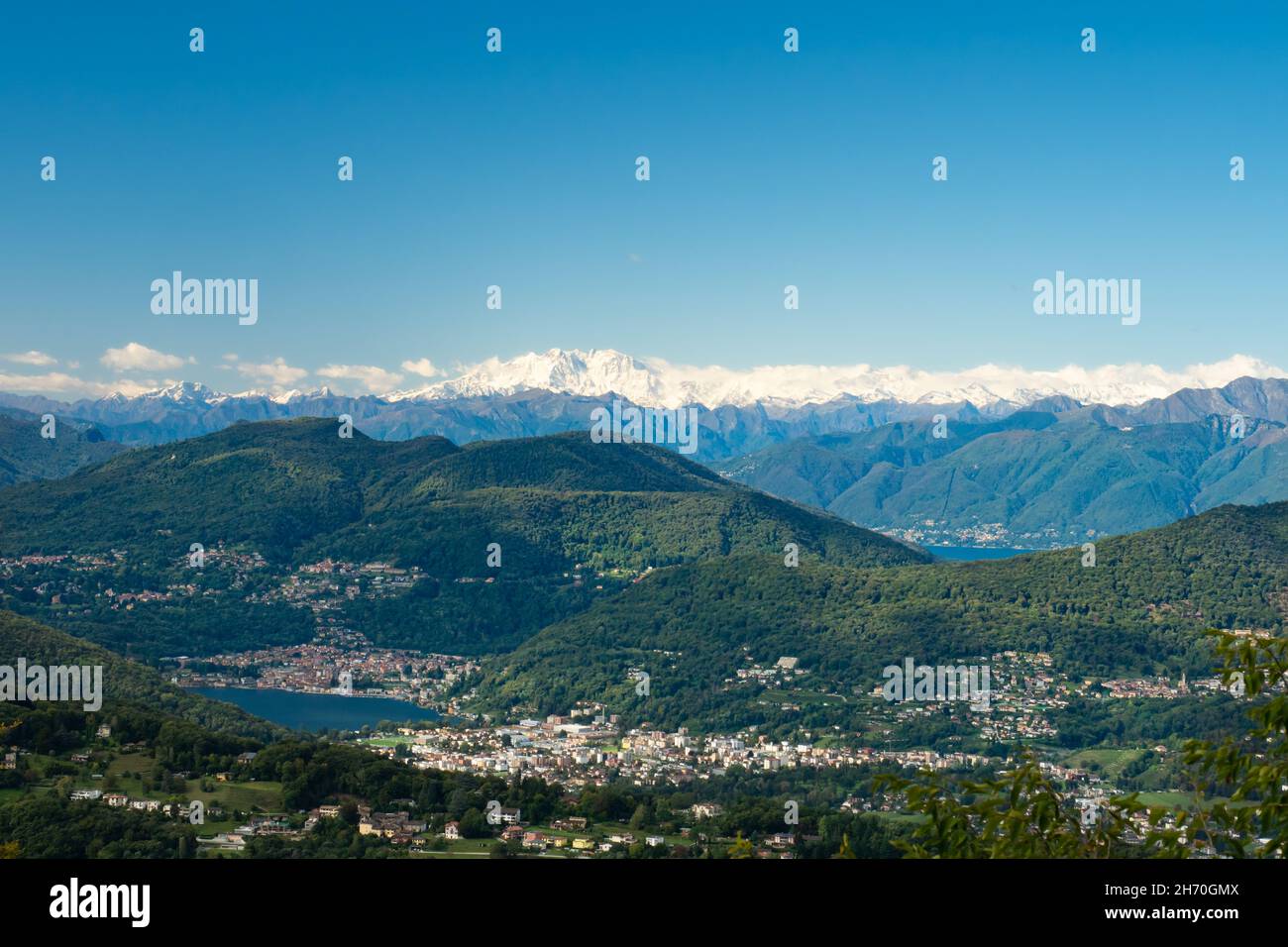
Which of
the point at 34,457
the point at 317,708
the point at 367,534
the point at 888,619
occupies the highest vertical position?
the point at 34,457

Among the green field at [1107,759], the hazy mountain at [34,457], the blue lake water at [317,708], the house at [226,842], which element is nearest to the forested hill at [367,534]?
the blue lake water at [317,708]

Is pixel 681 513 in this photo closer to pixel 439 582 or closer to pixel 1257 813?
pixel 439 582

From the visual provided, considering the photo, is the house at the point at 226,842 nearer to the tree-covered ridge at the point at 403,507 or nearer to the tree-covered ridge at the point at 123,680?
the tree-covered ridge at the point at 123,680

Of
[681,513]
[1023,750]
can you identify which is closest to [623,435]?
[681,513]

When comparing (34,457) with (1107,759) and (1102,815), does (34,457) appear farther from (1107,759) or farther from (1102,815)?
(1102,815)

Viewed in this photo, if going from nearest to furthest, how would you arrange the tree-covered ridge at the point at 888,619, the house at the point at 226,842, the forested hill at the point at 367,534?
the house at the point at 226,842 → the tree-covered ridge at the point at 888,619 → the forested hill at the point at 367,534

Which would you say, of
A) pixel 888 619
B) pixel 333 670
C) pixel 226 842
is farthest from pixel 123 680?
pixel 888 619
